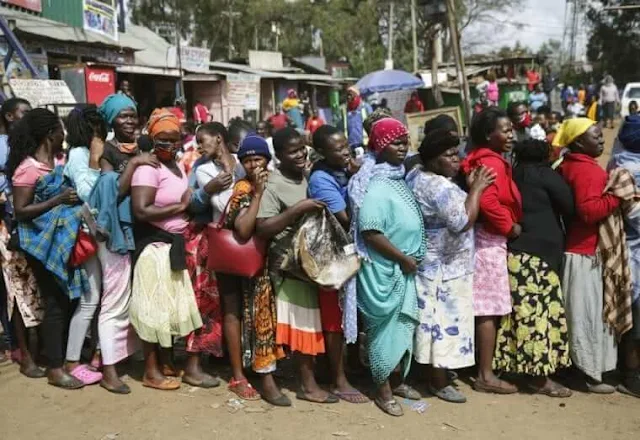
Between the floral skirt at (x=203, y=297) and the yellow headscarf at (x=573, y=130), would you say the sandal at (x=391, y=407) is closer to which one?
the floral skirt at (x=203, y=297)

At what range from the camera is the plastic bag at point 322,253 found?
3652mm

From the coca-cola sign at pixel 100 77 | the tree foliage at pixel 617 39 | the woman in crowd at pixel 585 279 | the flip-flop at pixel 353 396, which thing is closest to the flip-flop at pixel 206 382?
the flip-flop at pixel 353 396

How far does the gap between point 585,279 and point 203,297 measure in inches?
94.7

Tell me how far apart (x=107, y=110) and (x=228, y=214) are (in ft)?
3.67

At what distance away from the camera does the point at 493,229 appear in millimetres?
3904

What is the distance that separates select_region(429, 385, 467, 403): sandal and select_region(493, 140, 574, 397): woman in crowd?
1.25ft

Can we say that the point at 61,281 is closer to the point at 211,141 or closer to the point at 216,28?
the point at 211,141

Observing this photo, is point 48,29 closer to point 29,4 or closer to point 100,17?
point 29,4

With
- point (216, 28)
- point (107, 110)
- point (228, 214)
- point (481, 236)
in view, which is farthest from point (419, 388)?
point (216, 28)


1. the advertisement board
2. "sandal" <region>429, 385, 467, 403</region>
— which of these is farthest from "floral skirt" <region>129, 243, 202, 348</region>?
the advertisement board

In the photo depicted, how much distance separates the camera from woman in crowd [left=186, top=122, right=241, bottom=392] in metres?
3.89

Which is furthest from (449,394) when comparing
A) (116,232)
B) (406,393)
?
(116,232)

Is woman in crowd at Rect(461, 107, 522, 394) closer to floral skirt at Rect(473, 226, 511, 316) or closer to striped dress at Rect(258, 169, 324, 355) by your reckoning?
floral skirt at Rect(473, 226, 511, 316)

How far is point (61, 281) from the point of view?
4.05 m
